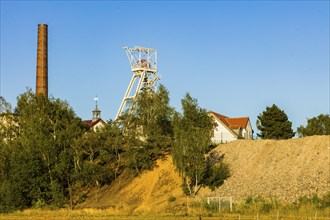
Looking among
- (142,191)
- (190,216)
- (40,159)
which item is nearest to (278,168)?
(142,191)

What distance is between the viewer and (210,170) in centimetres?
6506

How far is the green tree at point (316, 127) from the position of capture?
307 feet

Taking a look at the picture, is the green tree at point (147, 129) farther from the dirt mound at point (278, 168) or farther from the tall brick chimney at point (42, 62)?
the tall brick chimney at point (42, 62)

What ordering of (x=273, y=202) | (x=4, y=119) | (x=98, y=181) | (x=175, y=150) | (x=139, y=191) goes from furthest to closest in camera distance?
(x=4, y=119) < (x=98, y=181) < (x=139, y=191) < (x=175, y=150) < (x=273, y=202)

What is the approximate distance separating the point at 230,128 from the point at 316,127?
48.4 ft

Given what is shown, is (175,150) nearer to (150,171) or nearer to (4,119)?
(150,171)

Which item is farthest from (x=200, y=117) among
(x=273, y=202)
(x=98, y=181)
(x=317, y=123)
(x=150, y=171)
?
(x=317, y=123)

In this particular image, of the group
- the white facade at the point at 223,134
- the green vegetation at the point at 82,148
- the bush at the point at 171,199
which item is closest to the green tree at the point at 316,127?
the white facade at the point at 223,134

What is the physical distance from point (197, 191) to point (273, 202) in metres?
11.8

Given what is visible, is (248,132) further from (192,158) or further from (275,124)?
(192,158)

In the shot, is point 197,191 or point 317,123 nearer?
point 197,191

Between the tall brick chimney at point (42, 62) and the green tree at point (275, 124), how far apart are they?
3577cm

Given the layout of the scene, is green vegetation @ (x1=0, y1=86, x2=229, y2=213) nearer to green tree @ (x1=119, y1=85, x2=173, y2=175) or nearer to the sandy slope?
green tree @ (x1=119, y1=85, x2=173, y2=175)

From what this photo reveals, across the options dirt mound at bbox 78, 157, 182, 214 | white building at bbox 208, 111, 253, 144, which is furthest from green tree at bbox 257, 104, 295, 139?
dirt mound at bbox 78, 157, 182, 214
